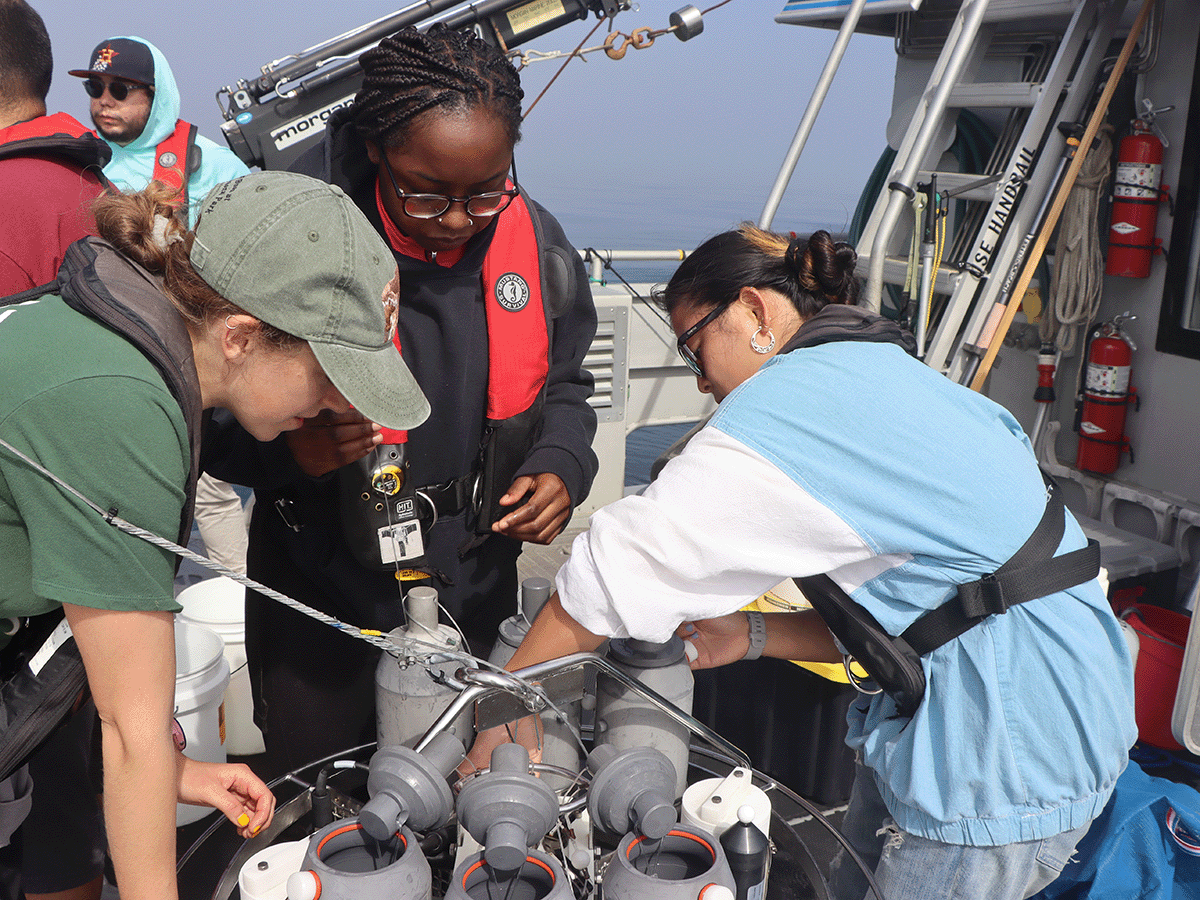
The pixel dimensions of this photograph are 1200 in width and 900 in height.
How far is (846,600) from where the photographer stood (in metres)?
1.36

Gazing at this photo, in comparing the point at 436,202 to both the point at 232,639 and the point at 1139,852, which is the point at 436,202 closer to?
the point at 232,639

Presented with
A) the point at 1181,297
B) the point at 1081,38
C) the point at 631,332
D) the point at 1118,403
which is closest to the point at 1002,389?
the point at 1118,403

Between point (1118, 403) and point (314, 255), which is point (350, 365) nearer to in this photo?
point (314, 255)

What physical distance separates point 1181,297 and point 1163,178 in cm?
48

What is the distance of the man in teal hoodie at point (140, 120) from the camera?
13.0ft

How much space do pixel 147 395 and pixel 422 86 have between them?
86 centimetres

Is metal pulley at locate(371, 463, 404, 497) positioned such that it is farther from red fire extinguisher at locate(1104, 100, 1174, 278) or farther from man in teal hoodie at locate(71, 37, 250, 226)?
red fire extinguisher at locate(1104, 100, 1174, 278)

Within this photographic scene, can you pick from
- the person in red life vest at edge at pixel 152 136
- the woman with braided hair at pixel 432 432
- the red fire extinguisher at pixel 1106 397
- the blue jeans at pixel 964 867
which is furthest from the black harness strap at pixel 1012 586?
the person in red life vest at edge at pixel 152 136

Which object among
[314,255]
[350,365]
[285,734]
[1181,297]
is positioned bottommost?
[285,734]

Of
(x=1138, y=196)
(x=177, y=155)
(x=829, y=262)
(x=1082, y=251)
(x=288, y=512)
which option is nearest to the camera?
(x=829, y=262)

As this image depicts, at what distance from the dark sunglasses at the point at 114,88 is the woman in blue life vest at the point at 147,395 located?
3245mm

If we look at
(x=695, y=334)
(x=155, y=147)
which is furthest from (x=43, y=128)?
(x=155, y=147)

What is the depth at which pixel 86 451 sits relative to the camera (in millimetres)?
1015

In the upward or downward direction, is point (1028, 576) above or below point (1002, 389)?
above
